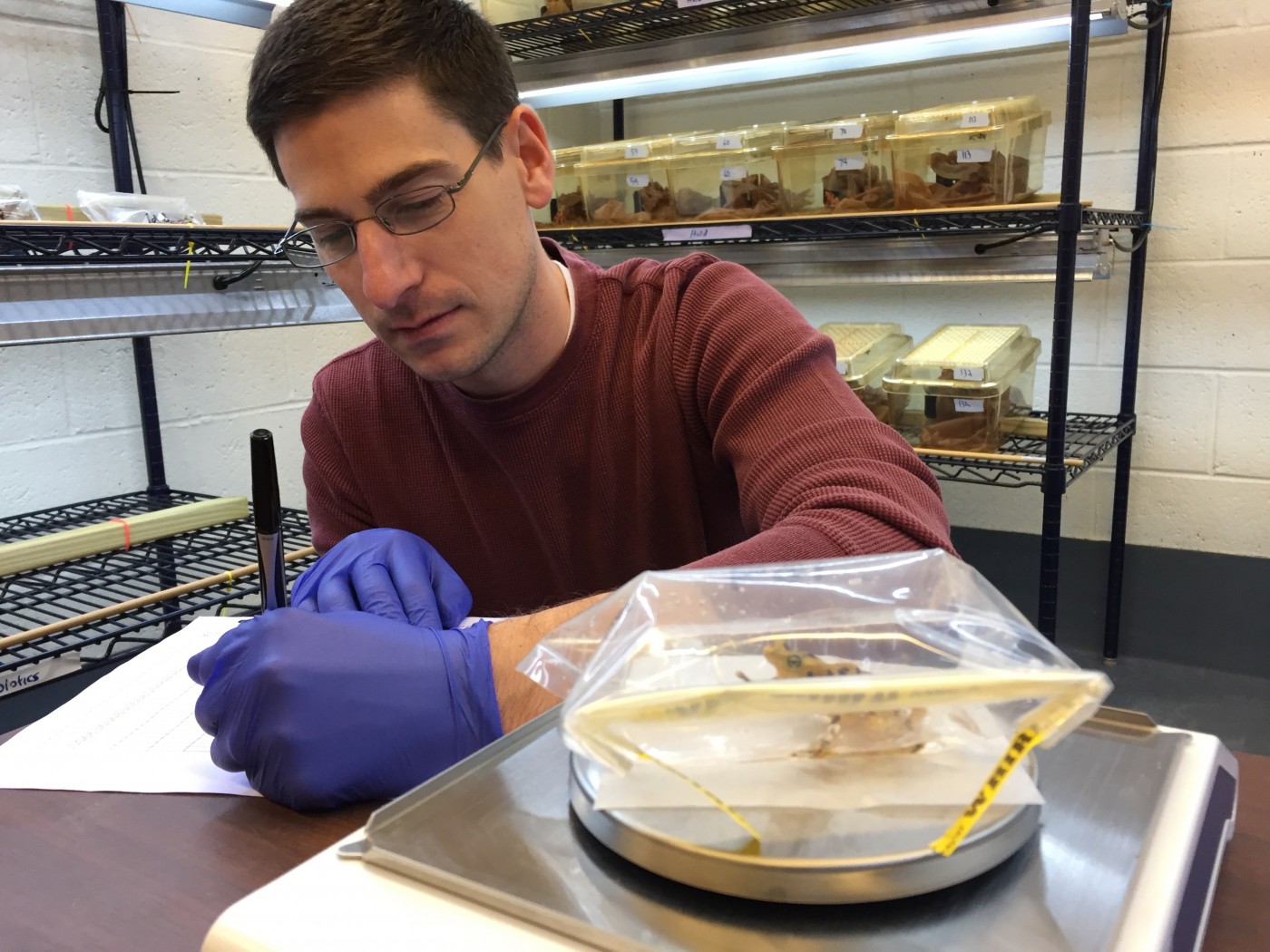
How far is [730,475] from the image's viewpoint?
1.09 meters

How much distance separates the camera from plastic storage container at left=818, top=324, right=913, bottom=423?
5.94 ft

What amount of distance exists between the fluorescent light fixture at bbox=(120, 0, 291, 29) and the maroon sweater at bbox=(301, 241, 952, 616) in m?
0.82

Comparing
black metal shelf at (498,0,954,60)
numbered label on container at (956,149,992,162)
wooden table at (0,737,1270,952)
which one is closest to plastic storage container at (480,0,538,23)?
black metal shelf at (498,0,954,60)

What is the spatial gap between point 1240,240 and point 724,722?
191 cm

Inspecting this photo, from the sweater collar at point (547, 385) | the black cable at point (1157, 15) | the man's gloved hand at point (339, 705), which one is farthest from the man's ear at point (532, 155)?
the black cable at point (1157, 15)

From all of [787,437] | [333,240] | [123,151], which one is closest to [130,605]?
[333,240]

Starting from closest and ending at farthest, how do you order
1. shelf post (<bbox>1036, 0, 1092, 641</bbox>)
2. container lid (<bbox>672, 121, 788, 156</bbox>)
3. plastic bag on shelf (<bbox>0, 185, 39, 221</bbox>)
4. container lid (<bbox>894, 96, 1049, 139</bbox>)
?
plastic bag on shelf (<bbox>0, 185, 39, 221</bbox>)
shelf post (<bbox>1036, 0, 1092, 641</bbox>)
container lid (<bbox>894, 96, 1049, 139</bbox>)
container lid (<bbox>672, 121, 788, 156</bbox>)

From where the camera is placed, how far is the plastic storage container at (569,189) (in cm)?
206

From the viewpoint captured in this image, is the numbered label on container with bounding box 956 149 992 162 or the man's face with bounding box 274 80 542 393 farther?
the numbered label on container with bounding box 956 149 992 162

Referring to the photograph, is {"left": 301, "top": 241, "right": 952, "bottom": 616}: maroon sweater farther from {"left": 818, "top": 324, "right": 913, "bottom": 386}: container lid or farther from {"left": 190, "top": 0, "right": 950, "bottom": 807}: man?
{"left": 818, "top": 324, "right": 913, "bottom": 386}: container lid

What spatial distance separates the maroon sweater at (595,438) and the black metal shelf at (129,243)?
0.24 metres

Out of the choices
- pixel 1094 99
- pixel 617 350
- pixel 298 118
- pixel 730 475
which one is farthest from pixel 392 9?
pixel 1094 99

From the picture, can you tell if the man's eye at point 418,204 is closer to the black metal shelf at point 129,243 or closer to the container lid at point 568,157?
the black metal shelf at point 129,243

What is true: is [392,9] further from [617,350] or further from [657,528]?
[657,528]
